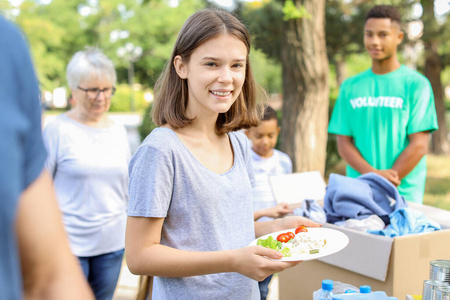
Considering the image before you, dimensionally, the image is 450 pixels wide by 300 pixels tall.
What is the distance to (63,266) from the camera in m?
0.80

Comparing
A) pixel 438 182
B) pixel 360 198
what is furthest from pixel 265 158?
pixel 438 182

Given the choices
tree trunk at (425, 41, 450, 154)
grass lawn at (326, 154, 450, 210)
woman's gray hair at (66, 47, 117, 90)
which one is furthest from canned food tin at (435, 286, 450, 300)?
tree trunk at (425, 41, 450, 154)

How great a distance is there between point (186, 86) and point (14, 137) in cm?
118

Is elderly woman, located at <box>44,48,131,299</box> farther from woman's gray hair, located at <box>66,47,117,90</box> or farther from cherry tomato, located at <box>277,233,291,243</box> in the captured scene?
cherry tomato, located at <box>277,233,291,243</box>

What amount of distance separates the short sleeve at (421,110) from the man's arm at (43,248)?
2775 millimetres

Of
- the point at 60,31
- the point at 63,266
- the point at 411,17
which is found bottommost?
the point at 63,266

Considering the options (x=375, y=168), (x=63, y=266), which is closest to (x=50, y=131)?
(x=375, y=168)

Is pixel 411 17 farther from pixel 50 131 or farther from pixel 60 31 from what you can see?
pixel 60 31

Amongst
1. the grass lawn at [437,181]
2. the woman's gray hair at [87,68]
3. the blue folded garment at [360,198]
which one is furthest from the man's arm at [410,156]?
the grass lawn at [437,181]

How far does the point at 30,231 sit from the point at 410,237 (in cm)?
166

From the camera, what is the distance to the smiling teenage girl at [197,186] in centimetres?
156

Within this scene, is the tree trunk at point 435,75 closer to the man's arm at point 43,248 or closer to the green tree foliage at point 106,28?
the man's arm at point 43,248

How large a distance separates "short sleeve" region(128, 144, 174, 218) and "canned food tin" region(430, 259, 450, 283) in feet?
3.13

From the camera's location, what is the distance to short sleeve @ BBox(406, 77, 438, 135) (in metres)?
3.13
